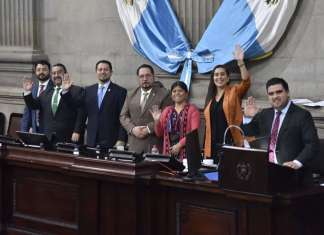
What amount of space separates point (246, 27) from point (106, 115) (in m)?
1.64

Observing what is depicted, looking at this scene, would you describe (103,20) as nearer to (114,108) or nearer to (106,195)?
(114,108)

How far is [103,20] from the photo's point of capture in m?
9.80

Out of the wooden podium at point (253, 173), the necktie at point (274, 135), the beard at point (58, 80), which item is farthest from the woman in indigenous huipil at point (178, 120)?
the wooden podium at point (253, 173)

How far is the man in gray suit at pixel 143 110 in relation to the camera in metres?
7.34

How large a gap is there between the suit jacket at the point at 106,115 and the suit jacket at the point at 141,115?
27 centimetres

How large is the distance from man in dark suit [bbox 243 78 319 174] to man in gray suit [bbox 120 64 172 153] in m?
1.63

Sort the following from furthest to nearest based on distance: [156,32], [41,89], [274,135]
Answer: [156,32]
[41,89]
[274,135]

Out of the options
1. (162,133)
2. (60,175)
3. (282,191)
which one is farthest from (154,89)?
(282,191)

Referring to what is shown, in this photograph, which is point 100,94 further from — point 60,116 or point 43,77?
point 43,77

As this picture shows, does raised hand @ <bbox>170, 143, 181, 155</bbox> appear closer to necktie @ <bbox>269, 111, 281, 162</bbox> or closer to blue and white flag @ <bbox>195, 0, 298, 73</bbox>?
necktie @ <bbox>269, 111, 281, 162</bbox>

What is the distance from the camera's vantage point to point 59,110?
8.06 metres

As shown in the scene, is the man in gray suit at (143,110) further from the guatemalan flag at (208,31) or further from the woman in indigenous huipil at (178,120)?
the guatemalan flag at (208,31)

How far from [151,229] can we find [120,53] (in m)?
4.33

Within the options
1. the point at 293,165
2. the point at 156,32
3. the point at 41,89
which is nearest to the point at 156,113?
the point at 41,89
